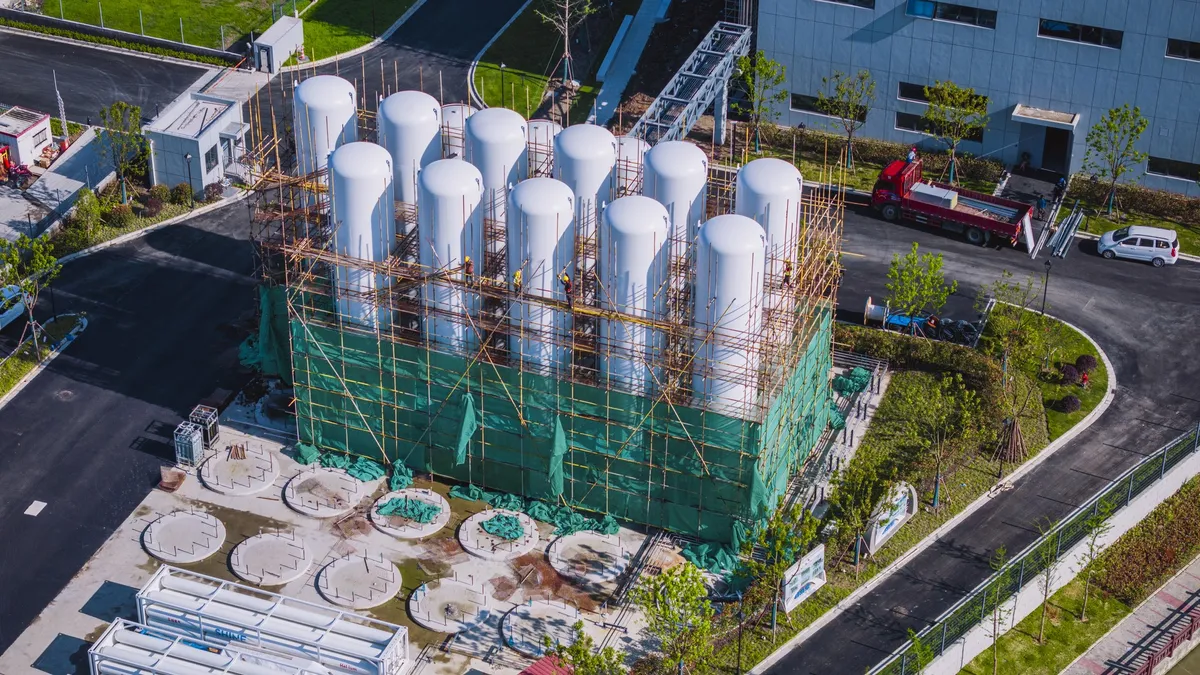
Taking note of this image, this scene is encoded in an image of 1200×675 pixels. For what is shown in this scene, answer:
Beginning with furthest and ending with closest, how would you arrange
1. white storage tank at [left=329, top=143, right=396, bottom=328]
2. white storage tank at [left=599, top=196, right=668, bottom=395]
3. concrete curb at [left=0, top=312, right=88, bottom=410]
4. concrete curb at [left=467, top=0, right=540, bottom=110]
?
1. concrete curb at [left=467, top=0, right=540, bottom=110]
2. concrete curb at [left=0, top=312, right=88, bottom=410]
3. white storage tank at [left=329, top=143, right=396, bottom=328]
4. white storage tank at [left=599, top=196, right=668, bottom=395]

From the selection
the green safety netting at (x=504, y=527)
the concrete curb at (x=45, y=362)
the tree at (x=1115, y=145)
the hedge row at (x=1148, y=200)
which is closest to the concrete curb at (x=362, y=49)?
the concrete curb at (x=45, y=362)

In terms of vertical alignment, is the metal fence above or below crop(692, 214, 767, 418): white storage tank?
below

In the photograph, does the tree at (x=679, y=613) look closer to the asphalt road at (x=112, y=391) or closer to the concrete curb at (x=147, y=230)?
the asphalt road at (x=112, y=391)

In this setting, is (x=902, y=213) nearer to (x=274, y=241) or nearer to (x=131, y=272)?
(x=274, y=241)

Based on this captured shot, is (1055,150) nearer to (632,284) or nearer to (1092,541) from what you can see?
(1092,541)

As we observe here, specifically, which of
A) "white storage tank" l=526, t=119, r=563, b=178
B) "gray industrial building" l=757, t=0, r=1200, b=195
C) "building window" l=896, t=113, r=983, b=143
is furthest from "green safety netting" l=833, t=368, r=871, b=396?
"building window" l=896, t=113, r=983, b=143

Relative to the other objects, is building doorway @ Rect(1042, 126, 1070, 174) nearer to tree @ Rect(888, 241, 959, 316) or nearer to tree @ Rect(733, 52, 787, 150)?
tree @ Rect(733, 52, 787, 150)

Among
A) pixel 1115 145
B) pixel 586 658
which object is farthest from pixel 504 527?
pixel 1115 145
